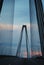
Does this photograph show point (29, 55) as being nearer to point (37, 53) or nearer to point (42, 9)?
point (37, 53)

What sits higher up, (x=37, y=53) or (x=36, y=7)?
(x=36, y=7)

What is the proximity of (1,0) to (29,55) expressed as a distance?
544 cm

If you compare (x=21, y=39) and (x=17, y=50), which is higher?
(x=21, y=39)

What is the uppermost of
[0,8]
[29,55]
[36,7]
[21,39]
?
[36,7]

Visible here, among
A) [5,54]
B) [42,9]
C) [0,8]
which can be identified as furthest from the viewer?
[42,9]

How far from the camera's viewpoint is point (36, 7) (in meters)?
18.7

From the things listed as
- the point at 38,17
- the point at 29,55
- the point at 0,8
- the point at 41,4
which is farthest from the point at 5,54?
the point at 41,4

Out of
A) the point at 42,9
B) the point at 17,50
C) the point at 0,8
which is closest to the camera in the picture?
the point at 0,8

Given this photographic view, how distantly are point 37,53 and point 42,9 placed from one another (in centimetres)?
549

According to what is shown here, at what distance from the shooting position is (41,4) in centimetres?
1920

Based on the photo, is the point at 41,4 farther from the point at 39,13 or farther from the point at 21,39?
the point at 21,39

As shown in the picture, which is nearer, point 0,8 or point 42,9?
point 0,8

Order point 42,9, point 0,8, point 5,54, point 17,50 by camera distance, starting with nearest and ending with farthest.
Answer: point 0,8
point 5,54
point 17,50
point 42,9

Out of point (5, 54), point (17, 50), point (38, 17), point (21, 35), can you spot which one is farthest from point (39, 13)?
point (5, 54)
